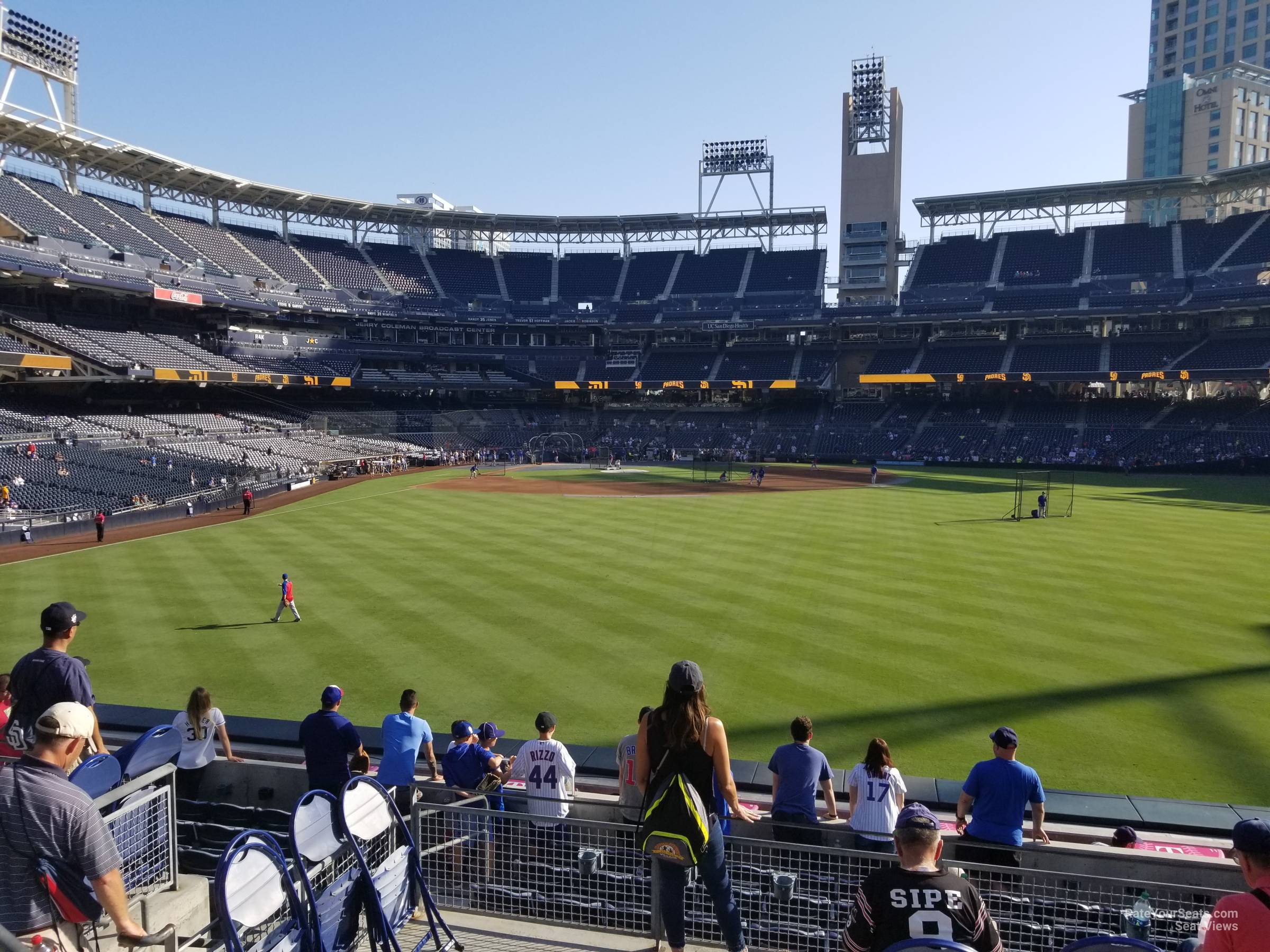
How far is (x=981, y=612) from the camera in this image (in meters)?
17.9

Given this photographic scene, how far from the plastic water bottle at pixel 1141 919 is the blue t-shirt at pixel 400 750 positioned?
5947 mm

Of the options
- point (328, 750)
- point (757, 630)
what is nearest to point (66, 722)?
point (328, 750)

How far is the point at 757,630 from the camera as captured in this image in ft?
54.5

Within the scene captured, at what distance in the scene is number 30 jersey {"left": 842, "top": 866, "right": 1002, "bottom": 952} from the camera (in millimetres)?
3436

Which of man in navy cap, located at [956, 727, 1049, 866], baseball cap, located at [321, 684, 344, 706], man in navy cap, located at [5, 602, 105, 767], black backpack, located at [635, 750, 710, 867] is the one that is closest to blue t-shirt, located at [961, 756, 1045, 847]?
man in navy cap, located at [956, 727, 1049, 866]

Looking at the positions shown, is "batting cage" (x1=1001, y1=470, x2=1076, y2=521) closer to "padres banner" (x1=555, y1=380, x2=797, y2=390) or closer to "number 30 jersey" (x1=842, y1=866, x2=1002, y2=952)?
"padres banner" (x1=555, y1=380, x2=797, y2=390)

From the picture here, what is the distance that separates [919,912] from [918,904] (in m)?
0.03

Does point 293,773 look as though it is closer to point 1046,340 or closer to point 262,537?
point 262,537

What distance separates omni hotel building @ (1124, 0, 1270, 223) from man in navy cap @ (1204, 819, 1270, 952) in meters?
117

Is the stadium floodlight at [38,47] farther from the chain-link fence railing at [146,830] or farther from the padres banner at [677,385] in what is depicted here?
the chain-link fence railing at [146,830]

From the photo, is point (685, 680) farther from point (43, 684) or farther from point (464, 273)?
point (464, 273)

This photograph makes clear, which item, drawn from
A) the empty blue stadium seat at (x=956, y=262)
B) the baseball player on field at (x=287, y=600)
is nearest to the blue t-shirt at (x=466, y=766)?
the baseball player on field at (x=287, y=600)

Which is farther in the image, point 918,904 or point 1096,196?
point 1096,196

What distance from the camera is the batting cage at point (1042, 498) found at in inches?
1296
